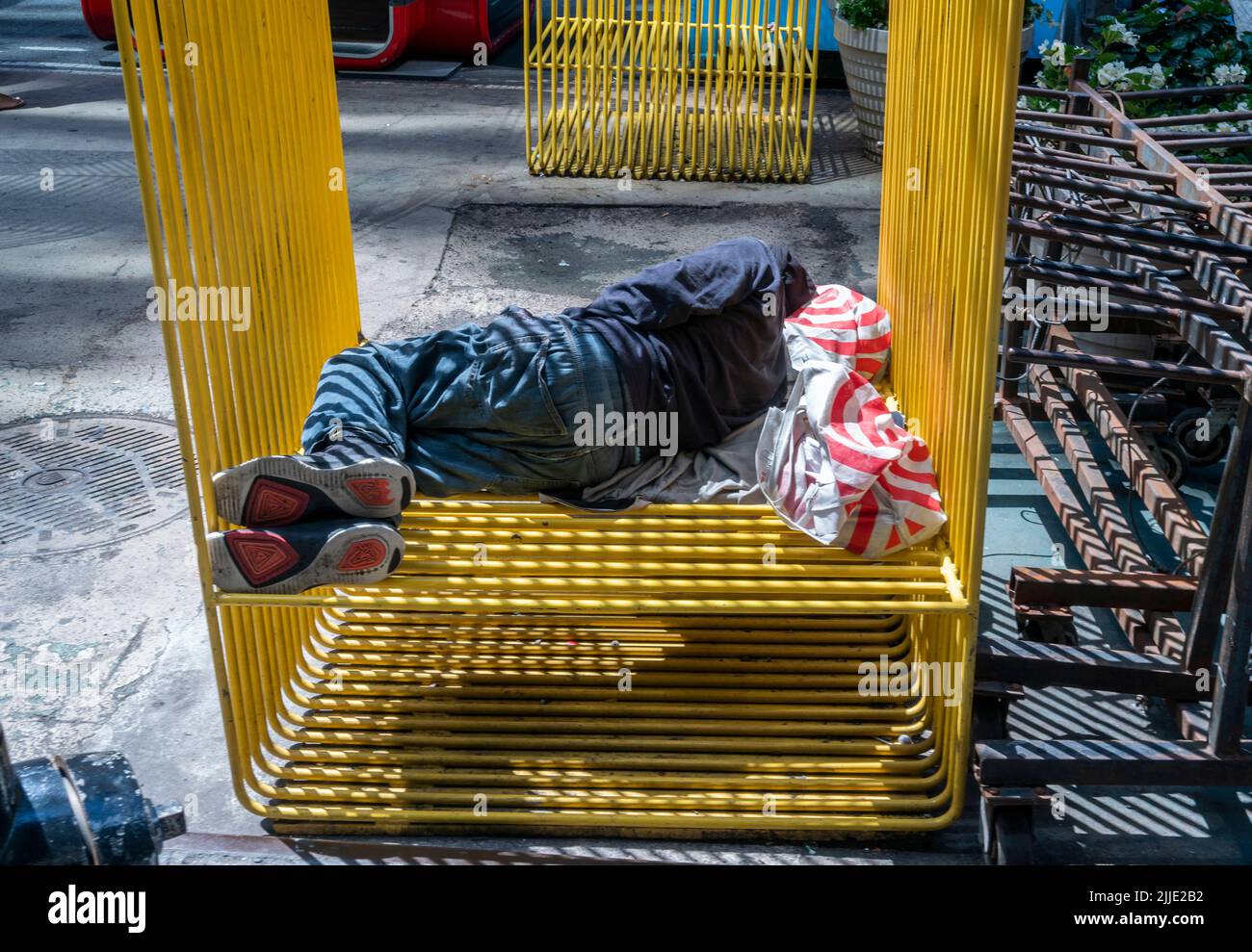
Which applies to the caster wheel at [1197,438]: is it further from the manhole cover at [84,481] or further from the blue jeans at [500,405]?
the manhole cover at [84,481]

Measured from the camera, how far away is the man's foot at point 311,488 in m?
2.71

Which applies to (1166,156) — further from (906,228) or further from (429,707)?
(429,707)

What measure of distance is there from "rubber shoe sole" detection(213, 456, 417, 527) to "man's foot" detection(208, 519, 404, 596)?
45 mm

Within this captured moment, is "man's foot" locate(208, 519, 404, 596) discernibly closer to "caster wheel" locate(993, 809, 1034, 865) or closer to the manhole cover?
"caster wheel" locate(993, 809, 1034, 865)

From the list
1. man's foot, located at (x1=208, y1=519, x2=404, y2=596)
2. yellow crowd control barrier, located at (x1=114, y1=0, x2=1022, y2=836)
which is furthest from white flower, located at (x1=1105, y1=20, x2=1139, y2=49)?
man's foot, located at (x1=208, y1=519, x2=404, y2=596)

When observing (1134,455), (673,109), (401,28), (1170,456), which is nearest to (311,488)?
(1134,455)

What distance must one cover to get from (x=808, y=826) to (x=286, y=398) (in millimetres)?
1722

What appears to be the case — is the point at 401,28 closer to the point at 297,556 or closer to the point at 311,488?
the point at 311,488

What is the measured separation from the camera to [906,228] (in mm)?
3582

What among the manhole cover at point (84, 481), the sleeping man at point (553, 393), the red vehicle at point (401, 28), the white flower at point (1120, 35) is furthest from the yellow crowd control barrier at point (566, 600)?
the red vehicle at point (401, 28)

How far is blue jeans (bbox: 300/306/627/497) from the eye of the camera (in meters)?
3.27

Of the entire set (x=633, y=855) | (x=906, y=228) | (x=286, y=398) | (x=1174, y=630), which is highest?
(x=906, y=228)

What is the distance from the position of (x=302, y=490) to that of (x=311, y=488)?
0.02m
